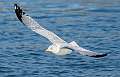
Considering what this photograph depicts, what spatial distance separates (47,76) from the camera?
12.8 metres

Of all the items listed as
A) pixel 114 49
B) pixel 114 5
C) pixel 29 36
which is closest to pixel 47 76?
pixel 114 49

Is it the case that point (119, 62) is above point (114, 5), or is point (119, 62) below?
below

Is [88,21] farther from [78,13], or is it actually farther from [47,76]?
[47,76]

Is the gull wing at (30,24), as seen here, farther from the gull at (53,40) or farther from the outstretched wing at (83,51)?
the outstretched wing at (83,51)

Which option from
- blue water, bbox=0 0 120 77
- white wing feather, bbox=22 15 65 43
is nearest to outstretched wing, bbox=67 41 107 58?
white wing feather, bbox=22 15 65 43

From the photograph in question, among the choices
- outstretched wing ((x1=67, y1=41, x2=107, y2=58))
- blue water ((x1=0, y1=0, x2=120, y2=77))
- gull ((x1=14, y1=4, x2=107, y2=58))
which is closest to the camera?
outstretched wing ((x1=67, y1=41, x2=107, y2=58))

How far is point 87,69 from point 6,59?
212cm

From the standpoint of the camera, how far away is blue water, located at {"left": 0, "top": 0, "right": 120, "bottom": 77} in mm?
13348

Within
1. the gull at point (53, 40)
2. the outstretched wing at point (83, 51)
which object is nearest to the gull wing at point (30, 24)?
the gull at point (53, 40)

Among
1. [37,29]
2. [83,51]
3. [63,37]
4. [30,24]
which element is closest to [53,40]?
[37,29]

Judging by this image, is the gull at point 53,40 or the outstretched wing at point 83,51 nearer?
the outstretched wing at point 83,51

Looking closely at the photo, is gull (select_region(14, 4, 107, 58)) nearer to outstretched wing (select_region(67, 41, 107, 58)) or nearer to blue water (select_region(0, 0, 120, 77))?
outstretched wing (select_region(67, 41, 107, 58))

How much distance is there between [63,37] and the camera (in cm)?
1645

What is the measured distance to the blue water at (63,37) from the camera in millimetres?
13348
